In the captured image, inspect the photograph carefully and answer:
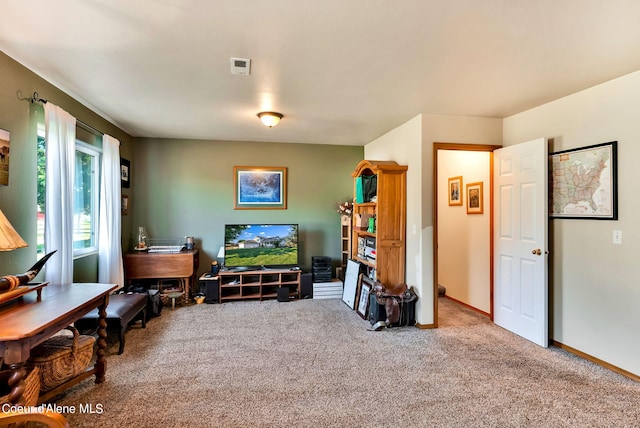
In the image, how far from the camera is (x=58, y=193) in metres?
2.72

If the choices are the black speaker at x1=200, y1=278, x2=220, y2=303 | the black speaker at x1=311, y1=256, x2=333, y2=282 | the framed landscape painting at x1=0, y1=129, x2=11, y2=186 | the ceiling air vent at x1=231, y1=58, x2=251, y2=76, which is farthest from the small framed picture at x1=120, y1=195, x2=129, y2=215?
the ceiling air vent at x1=231, y1=58, x2=251, y2=76

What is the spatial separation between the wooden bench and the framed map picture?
13.7 feet

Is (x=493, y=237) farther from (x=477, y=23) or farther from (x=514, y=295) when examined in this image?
(x=477, y=23)

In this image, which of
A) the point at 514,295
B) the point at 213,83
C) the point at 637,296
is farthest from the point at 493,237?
the point at 213,83

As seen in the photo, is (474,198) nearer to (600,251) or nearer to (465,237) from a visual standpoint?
(465,237)

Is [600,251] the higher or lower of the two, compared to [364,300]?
higher

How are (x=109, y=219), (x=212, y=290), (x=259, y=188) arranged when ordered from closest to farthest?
(x=109, y=219), (x=212, y=290), (x=259, y=188)

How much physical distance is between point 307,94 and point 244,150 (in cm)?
237

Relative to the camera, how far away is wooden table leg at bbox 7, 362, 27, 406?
157 centimetres

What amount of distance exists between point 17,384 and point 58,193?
5.53 feet

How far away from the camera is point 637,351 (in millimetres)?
2459

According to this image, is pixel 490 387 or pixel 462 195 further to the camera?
pixel 462 195

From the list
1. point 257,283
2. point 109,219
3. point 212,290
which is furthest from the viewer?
point 257,283

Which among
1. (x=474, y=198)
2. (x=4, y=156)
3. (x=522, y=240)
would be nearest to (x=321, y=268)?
(x=474, y=198)
